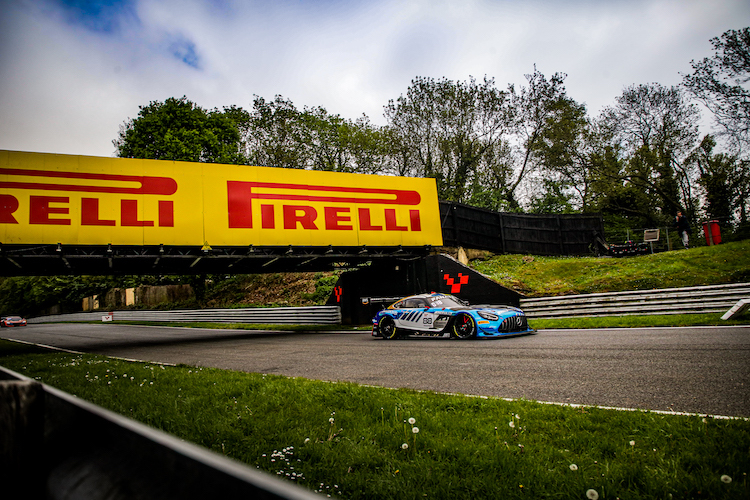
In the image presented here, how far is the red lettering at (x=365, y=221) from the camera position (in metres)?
18.7

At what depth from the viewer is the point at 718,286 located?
14.2 meters

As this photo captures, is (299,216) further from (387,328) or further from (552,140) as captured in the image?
(552,140)

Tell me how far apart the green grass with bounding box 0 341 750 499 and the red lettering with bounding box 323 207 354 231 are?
12737mm

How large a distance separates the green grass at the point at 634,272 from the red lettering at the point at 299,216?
821 cm

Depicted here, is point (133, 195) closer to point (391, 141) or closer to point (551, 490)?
point (551, 490)

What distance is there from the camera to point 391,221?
19.3m

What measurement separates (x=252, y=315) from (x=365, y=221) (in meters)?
11.3

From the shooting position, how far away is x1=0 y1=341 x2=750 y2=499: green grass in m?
2.76

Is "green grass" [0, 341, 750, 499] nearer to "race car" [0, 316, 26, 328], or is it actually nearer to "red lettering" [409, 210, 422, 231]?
"red lettering" [409, 210, 422, 231]

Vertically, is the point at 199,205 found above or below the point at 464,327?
above

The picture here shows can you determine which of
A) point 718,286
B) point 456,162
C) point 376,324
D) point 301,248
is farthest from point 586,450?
point 456,162

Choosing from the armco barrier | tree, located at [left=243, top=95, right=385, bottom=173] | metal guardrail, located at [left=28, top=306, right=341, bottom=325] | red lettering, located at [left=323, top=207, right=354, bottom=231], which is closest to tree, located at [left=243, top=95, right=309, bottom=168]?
tree, located at [left=243, top=95, right=385, bottom=173]

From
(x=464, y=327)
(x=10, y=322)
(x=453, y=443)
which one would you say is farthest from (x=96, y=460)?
(x=10, y=322)

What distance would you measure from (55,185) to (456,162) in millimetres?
25108
